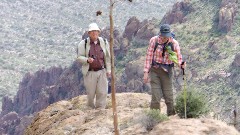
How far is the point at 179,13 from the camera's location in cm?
7219

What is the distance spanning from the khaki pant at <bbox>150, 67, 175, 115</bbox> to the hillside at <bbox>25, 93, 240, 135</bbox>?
0.87 feet

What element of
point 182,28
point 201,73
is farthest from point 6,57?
point 201,73

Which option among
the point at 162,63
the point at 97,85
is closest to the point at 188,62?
the point at 97,85

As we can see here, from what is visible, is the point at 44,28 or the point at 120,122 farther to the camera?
the point at 44,28

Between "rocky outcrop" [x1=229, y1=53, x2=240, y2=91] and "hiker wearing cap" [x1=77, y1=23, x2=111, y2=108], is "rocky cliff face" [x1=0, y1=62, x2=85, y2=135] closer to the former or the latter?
"rocky outcrop" [x1=229, y1=53, x2=240, y2=91]

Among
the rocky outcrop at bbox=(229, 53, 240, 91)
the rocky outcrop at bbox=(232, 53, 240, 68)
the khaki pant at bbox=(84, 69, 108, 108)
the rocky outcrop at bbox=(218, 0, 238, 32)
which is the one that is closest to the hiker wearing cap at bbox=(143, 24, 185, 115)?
the khaki pant at bbox=(84, 69, 108, 108)

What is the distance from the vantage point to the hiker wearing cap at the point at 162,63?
9.36 m

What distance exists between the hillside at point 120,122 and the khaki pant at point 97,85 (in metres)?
0.32

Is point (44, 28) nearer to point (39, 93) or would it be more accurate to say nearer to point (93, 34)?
point (39, 93)

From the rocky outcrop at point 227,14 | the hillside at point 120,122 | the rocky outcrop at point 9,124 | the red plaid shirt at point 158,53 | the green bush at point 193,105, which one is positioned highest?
the rocky outcrop at point 227,14

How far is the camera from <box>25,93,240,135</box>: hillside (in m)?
7.83

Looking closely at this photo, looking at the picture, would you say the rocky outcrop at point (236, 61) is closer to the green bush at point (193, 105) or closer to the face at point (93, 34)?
the face at point (93, 34)

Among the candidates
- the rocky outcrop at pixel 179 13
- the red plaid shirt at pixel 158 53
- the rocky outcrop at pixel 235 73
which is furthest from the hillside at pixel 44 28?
the red plaid shirt at pixel 158 53

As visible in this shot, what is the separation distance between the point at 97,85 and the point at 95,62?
59 cm
